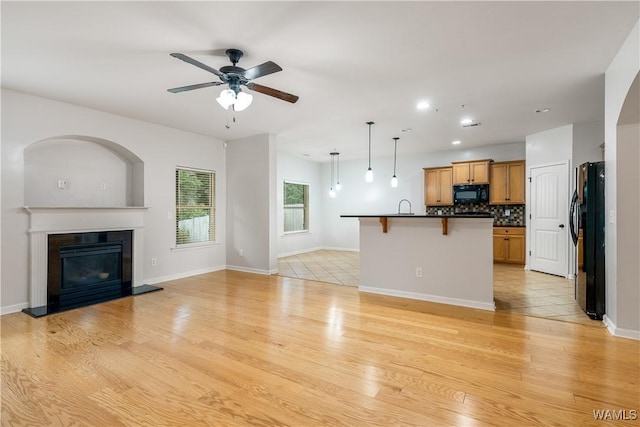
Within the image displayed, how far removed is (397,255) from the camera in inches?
178

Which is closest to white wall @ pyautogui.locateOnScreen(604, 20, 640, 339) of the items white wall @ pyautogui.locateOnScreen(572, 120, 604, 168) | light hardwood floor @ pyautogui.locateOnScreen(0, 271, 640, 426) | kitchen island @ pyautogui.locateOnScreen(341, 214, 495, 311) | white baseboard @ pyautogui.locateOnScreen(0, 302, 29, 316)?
light hardwood floor @ pyautogui.locateOnScreen(0, 271, 640, 426)

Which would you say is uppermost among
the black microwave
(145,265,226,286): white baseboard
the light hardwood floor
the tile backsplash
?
the black microwave

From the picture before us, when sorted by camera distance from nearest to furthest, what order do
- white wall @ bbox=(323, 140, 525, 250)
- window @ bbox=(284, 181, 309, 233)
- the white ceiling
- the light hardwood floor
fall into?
the light hardwood floor → the white ceiling → white wall @ bbox=(323, 140, 525, 250) → window @ bbox=(284, 181, 309, 233)

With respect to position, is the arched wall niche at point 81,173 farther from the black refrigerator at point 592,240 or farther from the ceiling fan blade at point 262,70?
the black refrigerator at point 592,240

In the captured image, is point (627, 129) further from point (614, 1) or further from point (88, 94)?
point (88, 94)

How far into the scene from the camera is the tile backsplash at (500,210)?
701 centimetres

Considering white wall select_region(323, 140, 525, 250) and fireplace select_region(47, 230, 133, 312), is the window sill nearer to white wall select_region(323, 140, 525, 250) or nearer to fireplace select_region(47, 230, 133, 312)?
fireplace select_region(47, 230, 133, 312)

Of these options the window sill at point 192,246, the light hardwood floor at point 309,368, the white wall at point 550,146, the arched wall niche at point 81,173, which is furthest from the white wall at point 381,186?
the arched wall niche at point 81,173

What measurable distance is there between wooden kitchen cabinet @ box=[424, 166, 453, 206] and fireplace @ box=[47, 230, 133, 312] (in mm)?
6628

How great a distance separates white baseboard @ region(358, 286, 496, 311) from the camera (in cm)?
390

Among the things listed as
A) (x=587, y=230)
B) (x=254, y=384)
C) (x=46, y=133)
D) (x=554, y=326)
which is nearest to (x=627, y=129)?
(x=587, y=230)

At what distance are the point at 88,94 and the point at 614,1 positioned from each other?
5393 mm

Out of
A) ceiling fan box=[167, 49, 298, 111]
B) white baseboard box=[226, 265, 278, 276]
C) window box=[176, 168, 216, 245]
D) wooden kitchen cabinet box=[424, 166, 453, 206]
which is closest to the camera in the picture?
ceiling fan box=[167, 49, 298, 111]

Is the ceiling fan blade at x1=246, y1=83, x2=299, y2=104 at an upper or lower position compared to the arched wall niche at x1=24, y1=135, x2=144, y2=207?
upper
